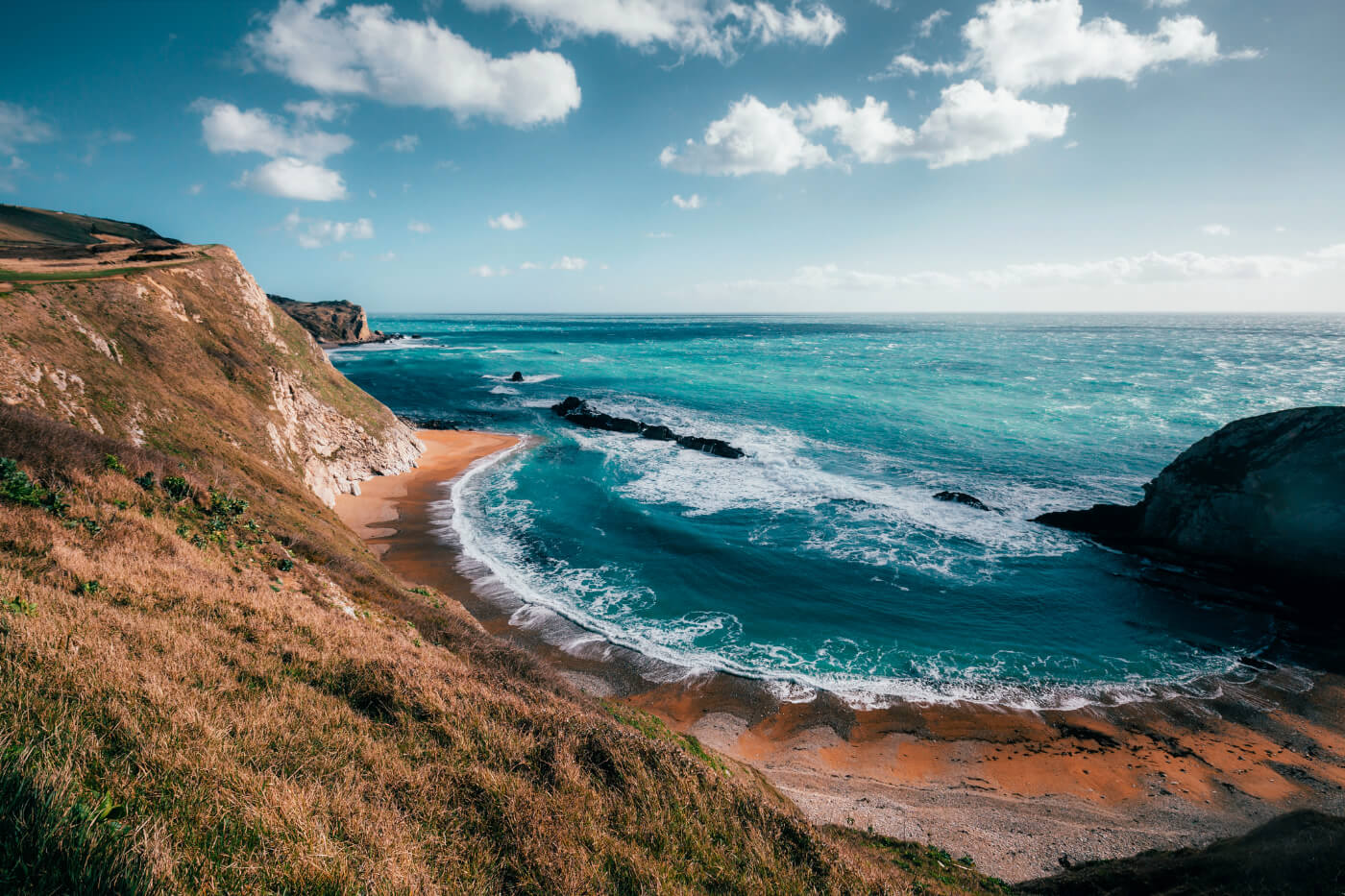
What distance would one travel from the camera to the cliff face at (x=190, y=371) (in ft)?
51.8

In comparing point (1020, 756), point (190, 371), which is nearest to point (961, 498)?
point (1020, 756)

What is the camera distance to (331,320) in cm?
11575

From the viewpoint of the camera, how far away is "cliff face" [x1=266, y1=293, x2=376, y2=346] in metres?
112

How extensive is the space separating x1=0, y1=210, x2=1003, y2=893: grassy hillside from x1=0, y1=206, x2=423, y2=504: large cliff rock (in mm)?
6281

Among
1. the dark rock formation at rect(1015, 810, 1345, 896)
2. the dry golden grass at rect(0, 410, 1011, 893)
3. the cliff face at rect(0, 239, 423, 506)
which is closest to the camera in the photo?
the dry golden grass at rect(0, 410, 1011, 893)

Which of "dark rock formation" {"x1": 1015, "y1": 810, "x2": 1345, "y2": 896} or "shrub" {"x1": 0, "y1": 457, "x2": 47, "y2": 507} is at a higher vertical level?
"shrub" {"x1": 0, "y1": 457, "x2": 47, "y2": 507}

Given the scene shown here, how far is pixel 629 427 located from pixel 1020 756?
3698 centimetres

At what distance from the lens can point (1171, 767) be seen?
12.9 m

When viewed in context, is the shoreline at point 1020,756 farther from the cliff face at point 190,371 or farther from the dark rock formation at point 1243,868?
the cliff face at point 190,371

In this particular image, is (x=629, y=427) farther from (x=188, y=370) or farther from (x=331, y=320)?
(x=331, y=320)

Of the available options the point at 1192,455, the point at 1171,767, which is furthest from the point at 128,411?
the point at 1192,455

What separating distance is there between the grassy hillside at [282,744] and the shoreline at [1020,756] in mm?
2753

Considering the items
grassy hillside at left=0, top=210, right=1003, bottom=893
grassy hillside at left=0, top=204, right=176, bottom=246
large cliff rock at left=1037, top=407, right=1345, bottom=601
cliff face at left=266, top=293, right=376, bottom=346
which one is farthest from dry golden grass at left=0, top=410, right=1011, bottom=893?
Result: cliff face at left=266, top=293, right=376, bottom=346

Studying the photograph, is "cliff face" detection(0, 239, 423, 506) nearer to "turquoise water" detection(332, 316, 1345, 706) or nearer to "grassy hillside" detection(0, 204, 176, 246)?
"turquoise water" detection(332, 316, 1345, 706)
